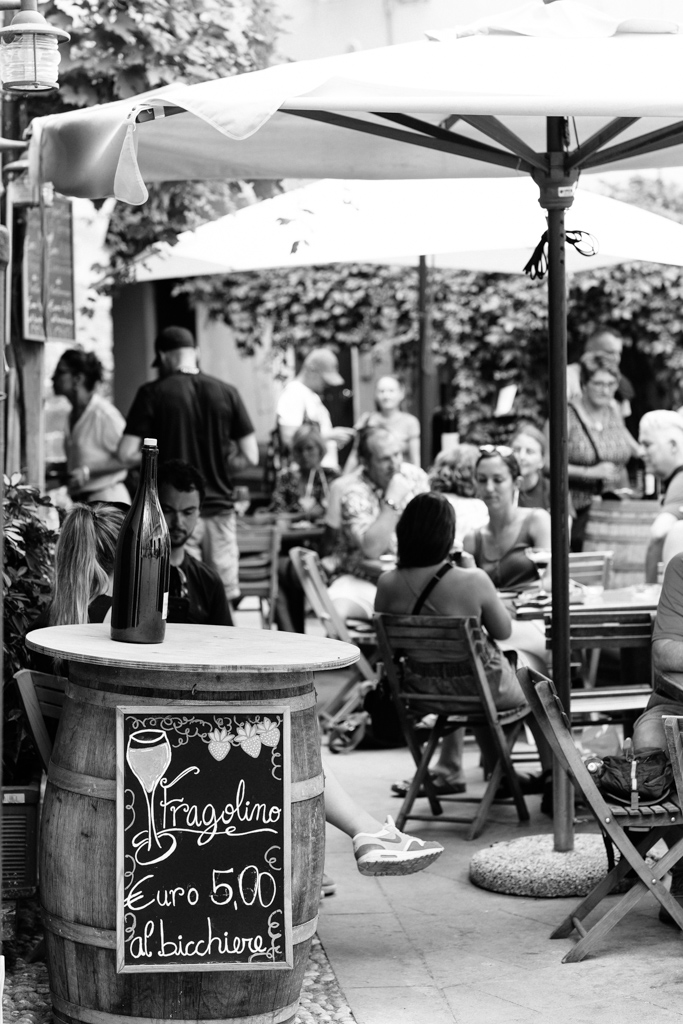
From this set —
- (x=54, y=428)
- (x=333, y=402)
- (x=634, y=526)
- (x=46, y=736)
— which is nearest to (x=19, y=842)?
(x=46, y=736)

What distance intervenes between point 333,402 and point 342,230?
9.61 meters

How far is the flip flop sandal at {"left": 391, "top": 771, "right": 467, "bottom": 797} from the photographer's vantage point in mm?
5637

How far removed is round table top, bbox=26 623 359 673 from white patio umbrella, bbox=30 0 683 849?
1046 millimetres

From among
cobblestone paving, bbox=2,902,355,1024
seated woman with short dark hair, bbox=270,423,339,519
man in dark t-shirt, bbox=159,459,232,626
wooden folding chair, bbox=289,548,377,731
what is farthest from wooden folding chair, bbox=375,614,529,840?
seated woman with short dark hair, bbox=270,423,339,519

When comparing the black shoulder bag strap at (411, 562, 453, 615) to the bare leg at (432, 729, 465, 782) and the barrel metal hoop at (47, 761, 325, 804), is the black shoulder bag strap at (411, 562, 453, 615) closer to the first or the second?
the bare leg at (432, 729, 465, 782)

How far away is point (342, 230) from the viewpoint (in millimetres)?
6191

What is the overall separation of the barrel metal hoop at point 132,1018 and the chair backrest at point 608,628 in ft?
7.63

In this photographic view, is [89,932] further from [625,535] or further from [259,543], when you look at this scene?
[259,543]

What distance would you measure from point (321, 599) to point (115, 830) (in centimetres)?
376

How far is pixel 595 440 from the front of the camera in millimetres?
8273

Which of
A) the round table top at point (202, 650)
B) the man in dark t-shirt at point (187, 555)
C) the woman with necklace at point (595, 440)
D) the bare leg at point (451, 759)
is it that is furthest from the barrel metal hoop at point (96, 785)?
the woman with necklace at point (595, 440)

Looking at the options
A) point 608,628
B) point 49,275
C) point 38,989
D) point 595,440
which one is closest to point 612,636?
point 608,628

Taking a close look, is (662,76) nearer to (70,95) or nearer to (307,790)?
(307,790)

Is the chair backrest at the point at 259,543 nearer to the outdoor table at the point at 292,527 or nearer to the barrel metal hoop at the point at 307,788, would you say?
the outdoor table at the point at 292,527
